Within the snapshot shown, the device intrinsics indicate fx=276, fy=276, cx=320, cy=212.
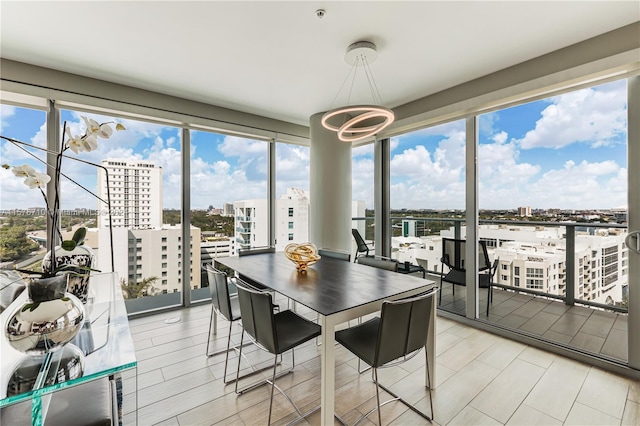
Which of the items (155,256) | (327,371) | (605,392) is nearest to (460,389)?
(605,392)

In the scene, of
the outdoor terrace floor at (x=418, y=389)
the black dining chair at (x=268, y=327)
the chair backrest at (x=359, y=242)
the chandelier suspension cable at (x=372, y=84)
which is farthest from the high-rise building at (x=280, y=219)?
the black dining chair at (x=268, y=327)

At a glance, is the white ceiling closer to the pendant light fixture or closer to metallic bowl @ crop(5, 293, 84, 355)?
the pendant light fixture

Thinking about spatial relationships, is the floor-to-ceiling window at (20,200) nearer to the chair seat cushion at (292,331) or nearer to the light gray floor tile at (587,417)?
the chair seat cushion at (292,331)

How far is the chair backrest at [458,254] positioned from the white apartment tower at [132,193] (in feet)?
12.0

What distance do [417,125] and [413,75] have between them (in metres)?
0.75

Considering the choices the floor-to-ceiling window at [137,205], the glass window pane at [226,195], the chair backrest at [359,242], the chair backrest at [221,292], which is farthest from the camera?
the chair backrest at [359,242]

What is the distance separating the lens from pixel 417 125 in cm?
352

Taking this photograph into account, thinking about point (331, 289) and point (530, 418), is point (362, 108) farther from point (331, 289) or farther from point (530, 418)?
point (530, 418)

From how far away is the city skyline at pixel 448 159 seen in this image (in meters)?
2.56

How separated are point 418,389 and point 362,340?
2.23ft

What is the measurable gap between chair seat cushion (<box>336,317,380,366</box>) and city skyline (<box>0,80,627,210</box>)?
209 cm

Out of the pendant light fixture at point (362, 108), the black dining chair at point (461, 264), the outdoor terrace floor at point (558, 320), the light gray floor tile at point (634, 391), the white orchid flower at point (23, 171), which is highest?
the pendant light fixture at point (362, 108)

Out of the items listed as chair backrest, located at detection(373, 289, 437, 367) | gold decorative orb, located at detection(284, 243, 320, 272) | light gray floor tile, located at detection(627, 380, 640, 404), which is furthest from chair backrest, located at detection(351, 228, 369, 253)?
light gray floor tile, located at detection(627, 380, 640, 404)

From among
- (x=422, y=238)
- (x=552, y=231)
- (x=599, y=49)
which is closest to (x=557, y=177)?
(x=552, y=231)
